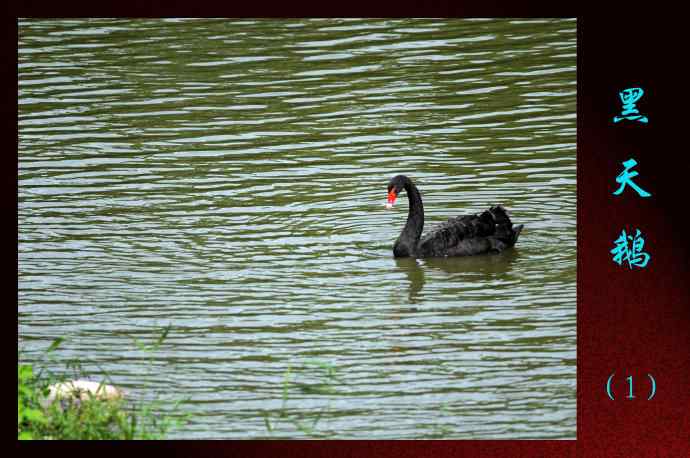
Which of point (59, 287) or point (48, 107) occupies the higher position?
point (48, 107)

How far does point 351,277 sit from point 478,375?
2.01 meters

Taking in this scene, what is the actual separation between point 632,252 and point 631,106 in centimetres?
71

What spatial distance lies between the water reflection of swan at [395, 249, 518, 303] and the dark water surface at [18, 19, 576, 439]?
25 mm

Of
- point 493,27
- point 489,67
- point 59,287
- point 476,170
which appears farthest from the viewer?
point 493,27

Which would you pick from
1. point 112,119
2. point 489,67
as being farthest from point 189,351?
point 489,67

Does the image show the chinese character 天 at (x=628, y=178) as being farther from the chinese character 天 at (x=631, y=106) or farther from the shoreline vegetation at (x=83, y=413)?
the shoreline vegetation at (x=83, y=413)

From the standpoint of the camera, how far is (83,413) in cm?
725

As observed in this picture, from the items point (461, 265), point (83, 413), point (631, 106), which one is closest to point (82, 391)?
point (83, 413)

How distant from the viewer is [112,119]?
1307 cm

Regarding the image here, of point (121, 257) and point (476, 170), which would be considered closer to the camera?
point (121, 257)

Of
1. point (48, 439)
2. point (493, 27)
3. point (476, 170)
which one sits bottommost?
point (48, 439)

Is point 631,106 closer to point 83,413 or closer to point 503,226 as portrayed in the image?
point 83,413

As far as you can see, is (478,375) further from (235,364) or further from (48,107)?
(48,107)

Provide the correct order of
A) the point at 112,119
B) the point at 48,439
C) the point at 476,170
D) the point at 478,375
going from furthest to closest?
the point at 112,119, the point at 476,170, the point at 478,375, the point at 48,439
